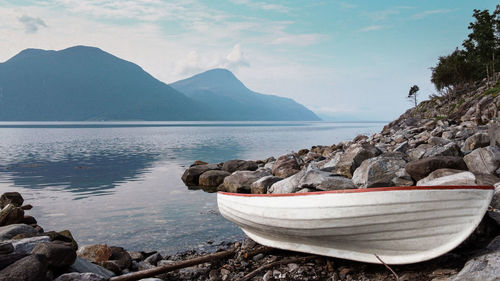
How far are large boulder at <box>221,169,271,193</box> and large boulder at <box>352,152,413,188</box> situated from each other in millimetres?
6425

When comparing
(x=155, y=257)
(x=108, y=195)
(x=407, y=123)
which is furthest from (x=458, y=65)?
(x=155, y=257)

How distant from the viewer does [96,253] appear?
816 centimetres

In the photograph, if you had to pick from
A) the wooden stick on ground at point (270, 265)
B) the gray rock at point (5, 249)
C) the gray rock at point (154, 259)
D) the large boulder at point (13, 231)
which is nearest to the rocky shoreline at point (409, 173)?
the wooden stick on ground at point (270, 265)

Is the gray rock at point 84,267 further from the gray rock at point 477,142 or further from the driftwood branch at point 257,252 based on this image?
the gray rock at point 477,142

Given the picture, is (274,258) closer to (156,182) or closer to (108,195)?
(108,195)

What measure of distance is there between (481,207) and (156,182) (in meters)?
19.2

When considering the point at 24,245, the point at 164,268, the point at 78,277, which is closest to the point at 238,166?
the point at 164,268

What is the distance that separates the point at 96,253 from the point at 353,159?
408 inches

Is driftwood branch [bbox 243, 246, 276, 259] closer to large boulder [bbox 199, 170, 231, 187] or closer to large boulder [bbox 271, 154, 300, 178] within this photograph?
large boulder [bbox 271, 154, 300, 178]

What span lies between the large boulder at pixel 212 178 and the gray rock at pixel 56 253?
13753 millimetres

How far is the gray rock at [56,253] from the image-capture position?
593 centimetres

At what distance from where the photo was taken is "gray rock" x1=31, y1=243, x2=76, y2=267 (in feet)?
19.5

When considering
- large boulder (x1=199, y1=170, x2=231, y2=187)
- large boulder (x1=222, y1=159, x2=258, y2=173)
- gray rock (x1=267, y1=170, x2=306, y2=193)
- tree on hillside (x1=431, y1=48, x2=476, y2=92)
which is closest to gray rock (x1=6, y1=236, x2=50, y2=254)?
gray rock (x1=267, y1=170, x2=306, y2=193)

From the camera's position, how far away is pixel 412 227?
19.7 feet
